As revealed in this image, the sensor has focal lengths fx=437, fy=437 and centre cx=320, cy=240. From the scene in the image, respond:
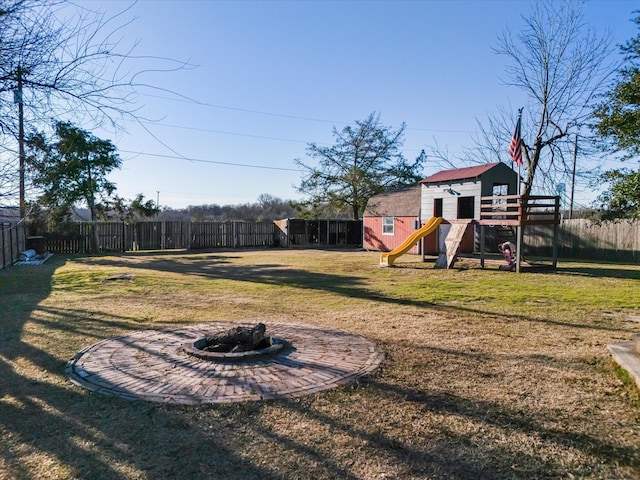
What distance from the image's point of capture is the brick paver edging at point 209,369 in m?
3.47

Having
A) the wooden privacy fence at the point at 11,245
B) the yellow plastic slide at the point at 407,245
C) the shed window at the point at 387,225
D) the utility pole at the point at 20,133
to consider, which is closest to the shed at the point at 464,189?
the yellow plastic slide at the point at 407,245

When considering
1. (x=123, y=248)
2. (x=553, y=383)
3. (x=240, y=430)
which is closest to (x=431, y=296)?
(x=553, y=383)

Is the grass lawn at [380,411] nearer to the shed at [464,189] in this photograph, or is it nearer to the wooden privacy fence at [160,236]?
the shed at [464,189]

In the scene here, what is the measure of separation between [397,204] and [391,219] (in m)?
0.86

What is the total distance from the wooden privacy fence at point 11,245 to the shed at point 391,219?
1541 centimetres

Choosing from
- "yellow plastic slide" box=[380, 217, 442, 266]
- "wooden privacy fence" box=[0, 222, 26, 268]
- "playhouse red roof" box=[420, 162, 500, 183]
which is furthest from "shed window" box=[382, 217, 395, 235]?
"wooden privacy fence" box=[0, 222, 26, 268]

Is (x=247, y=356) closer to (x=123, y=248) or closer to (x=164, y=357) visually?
(x=164, y=357)

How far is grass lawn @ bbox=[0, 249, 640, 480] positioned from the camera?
2457 mm

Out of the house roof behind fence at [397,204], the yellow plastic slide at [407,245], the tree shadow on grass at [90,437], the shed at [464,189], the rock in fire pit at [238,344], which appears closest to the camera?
the tree shadow on grass at [90,437]

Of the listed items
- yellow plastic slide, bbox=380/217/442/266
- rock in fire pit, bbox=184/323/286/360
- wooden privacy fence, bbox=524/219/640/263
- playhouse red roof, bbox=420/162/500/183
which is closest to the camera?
rock in fire pit, bbox=184/323/286/360

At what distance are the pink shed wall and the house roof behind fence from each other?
0.29 meters

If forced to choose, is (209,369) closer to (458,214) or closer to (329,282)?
(329,282)

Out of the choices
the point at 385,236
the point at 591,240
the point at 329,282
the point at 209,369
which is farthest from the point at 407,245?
the point at 209,369

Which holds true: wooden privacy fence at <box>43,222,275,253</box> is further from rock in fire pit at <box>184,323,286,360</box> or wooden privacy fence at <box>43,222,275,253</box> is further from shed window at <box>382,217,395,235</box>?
rock in fire pit at <box>184,323,286,360</box>
